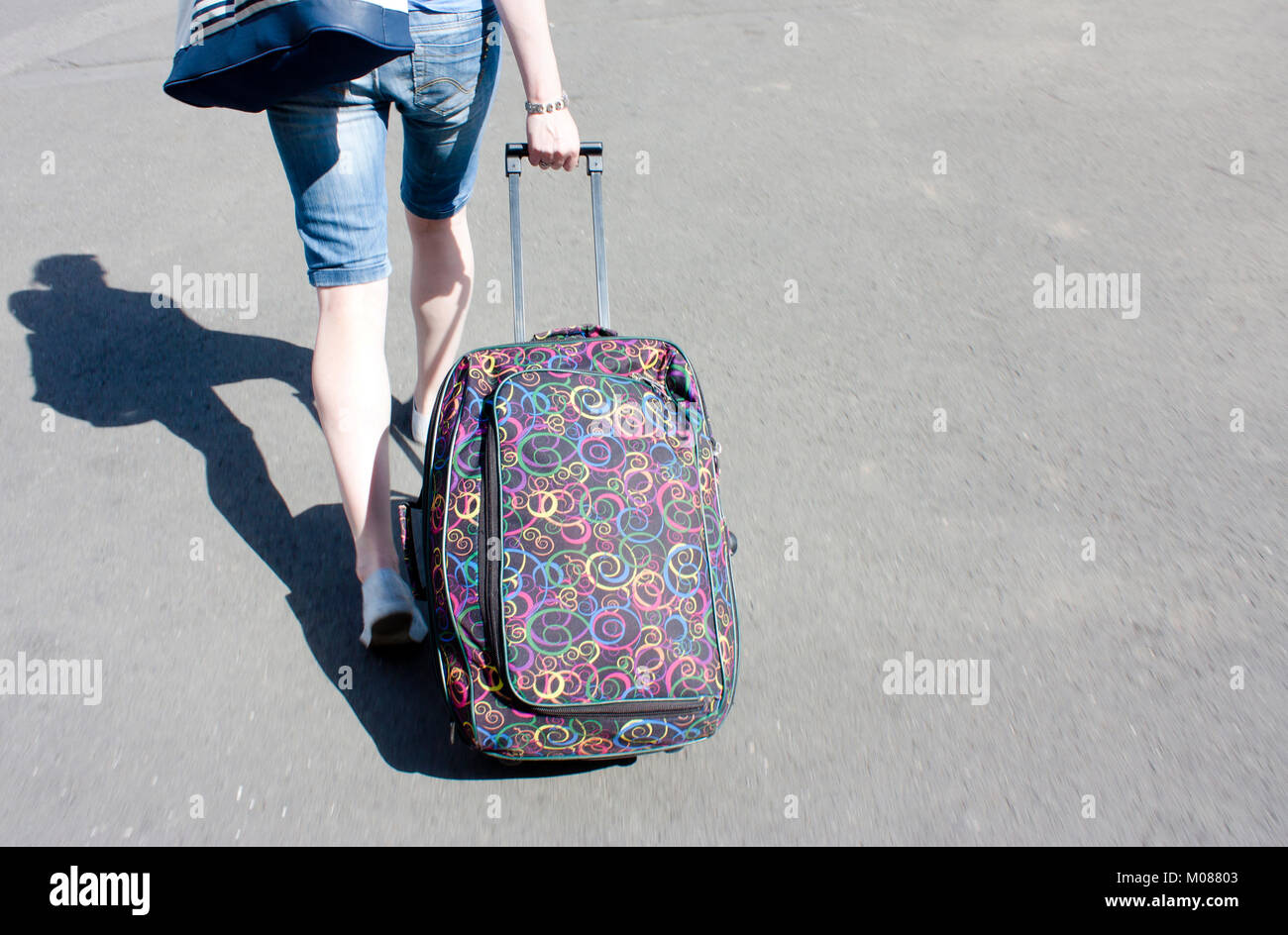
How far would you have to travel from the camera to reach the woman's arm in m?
2.34

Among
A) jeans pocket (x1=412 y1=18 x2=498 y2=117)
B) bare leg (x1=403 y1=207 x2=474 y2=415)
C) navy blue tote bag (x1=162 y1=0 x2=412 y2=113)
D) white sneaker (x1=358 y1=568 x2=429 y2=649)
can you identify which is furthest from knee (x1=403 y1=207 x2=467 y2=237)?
white sneaker (x1=358 y1=568 x2=429 y2=649)

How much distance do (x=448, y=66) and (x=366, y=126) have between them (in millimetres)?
225

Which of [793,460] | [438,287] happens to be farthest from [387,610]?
[793,460]

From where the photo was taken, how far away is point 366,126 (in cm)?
241

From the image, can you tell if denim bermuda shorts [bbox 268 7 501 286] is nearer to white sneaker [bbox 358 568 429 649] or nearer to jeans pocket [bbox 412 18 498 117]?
jeans pocket [bbox 412 18 498 117]

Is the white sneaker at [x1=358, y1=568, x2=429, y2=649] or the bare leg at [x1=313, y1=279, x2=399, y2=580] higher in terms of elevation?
the bare leg at [x1=313, y1=279, x2=399, y2=580]

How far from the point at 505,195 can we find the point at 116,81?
120 inches

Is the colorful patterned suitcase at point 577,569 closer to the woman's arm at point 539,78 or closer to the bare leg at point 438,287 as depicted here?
the woman's arm at point 539,78

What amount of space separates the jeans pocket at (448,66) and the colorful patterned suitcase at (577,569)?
641 millimetres

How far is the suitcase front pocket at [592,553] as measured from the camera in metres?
2.15

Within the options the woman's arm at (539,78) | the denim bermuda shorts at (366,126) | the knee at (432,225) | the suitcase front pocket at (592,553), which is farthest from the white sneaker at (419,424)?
the woman's arm at (539,78)

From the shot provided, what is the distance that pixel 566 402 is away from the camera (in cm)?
Result: 232

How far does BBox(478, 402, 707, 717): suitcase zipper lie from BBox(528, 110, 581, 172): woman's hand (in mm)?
654
